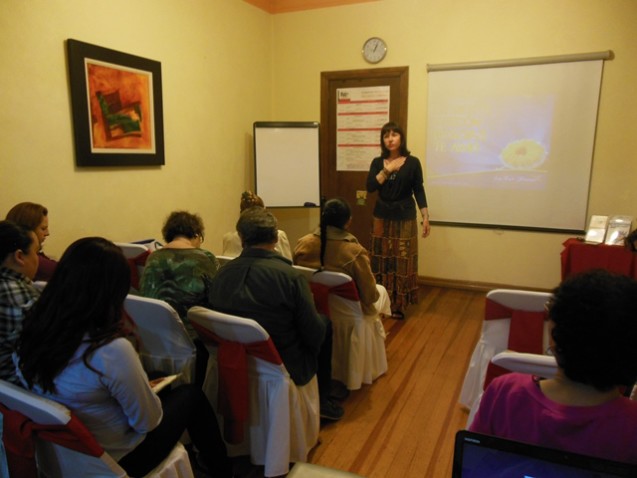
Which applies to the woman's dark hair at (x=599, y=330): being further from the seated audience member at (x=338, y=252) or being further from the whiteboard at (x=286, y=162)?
the whiteboard at (x=286, y=162)

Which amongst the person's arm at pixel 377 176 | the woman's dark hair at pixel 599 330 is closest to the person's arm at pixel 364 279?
the person's arm at pixel 377 176

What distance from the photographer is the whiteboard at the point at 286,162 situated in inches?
178

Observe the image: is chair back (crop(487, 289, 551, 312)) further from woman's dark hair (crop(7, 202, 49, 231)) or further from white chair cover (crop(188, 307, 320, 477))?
woman's dark hair (crop(7, 202, 49, 231))

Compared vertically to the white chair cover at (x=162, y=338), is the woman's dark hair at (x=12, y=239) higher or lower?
higher

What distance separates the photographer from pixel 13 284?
1.55 meters

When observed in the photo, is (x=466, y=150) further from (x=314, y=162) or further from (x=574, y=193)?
(x=314, y=162)

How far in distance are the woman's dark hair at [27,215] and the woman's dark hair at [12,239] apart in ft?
2.49

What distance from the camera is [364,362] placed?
105 inches

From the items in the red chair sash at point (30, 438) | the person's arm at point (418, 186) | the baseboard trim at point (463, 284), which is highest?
the person's arm at point (418, 186)

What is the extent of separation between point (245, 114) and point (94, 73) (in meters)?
1.80

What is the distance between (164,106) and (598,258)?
3519 millimetres

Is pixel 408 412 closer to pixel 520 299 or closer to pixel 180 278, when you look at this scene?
pixel 520 299

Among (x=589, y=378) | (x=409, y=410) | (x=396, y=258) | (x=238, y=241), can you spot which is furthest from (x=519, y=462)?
(x=396, y=258)

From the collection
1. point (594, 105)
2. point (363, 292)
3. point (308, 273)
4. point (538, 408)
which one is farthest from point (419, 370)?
point (594, 105)
